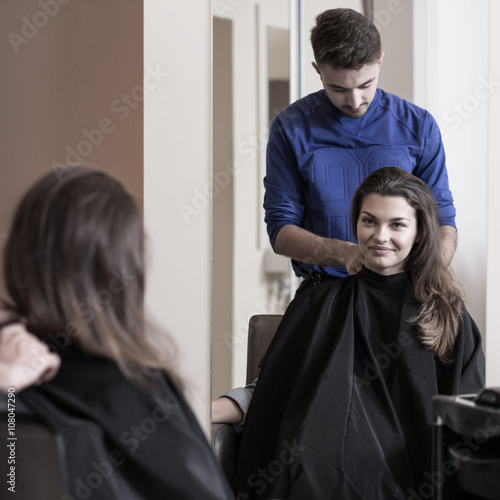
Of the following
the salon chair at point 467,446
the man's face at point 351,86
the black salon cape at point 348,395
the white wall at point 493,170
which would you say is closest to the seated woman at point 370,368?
the black salon cape at point 348,395

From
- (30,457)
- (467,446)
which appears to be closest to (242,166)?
(467,446)

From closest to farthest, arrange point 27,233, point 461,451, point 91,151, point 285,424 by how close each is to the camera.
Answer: point 27,233
point 461,451
point 285,424
point 91,151

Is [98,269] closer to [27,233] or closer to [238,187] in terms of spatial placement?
[27,233]

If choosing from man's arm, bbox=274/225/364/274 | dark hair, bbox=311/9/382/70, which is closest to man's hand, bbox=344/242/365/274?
man's arm, bbox=274/225/364/274

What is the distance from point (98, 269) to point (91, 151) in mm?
1310

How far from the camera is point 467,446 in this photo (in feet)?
4.80

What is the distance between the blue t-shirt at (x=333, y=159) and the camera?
92.3 inches

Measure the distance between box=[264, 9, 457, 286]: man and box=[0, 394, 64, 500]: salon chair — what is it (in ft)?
4.41

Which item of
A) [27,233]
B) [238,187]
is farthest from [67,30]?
[27,233]

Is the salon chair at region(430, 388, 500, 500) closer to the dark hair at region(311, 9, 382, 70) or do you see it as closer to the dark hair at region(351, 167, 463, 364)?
the dark hair at region(351, 167, 463, 364)

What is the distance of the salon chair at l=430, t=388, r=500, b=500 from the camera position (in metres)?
1.37

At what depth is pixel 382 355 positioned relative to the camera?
209 cm

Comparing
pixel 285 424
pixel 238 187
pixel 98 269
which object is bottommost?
pixel 285 424

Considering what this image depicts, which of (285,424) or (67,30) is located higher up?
(67,30)
